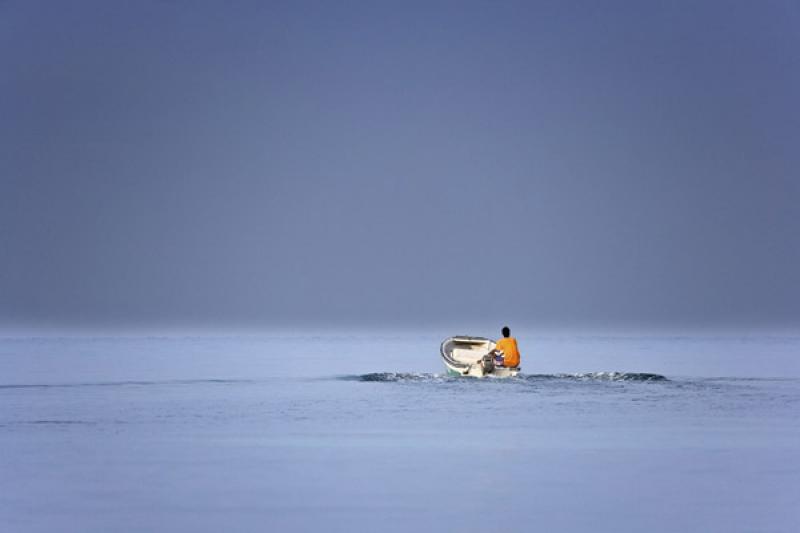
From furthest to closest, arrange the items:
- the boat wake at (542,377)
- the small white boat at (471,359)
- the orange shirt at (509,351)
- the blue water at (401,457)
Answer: the boat wake at (542,377) → the small white boat at (471,359) → the orange shirt at (509,351) → the blue water at (401,457)

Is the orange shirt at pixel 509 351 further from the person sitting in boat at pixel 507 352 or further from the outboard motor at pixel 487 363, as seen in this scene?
the outboard motor at pixel 487 363

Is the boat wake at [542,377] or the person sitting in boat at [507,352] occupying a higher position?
the person sitting in boat at [507,352]

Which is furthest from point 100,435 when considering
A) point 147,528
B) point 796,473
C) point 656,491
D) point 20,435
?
point 796,473

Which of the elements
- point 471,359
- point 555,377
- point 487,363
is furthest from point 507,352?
point 555,377

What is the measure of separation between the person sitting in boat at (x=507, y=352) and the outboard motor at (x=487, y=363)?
19 centimetres

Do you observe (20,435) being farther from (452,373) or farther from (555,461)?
(452,373)

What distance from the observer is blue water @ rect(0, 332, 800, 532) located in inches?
471

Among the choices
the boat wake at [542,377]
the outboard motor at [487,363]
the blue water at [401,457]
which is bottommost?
the blue water at [401,457]

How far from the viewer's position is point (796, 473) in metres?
14.8

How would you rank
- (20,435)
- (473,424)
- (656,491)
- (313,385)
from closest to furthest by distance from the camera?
(656,491), (20,435), (473,424), (313,385)

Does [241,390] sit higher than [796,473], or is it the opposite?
Result: [241,390]

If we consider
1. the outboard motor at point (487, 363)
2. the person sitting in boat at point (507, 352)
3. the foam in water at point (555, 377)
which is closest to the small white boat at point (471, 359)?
the outboard motor at point (487, 363)

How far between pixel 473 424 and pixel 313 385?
11.6 m

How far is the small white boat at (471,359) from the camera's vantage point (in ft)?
108
